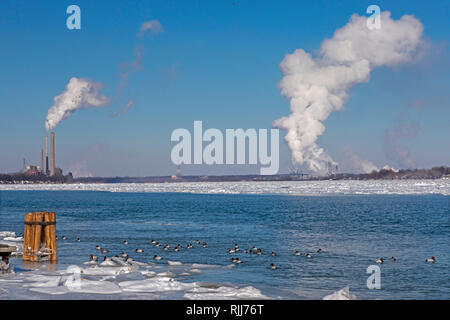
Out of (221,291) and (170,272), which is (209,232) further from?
(221,291)

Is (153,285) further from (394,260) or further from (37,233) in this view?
(394,260)

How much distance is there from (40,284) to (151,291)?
277 cm

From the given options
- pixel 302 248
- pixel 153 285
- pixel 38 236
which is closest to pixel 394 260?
pixel 302 248

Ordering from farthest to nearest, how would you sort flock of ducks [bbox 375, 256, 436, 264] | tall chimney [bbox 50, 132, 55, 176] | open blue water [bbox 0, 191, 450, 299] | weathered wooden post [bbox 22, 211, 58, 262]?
tall chimney [bbox 50, 132, 55, 176]
flock of ducks [bbox 375, 256, 436, 264]
weathered wooden post [bbox 22, 211, 58, 262]
open blue water [bbox 0, 191, 450, 299]

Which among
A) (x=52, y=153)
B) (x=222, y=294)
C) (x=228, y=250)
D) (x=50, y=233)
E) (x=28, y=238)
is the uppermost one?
(x=52, y=153)

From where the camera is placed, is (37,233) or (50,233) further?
(50,233)

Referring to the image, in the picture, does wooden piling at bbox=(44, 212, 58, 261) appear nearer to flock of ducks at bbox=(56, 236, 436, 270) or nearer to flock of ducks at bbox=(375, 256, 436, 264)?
flock of ducks at bbox=(56, 236, 436, 270)

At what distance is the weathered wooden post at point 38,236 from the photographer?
1870cm

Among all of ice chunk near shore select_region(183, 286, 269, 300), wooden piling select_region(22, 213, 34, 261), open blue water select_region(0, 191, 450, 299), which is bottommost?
open blue water select_region(0, 191, 450, 299)

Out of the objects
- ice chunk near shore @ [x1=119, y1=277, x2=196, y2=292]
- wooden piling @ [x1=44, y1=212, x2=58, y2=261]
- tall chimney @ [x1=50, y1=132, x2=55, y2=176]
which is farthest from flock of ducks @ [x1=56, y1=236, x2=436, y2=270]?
tall chimney @ [x1=50, y1=132, x2=55, y2=176]

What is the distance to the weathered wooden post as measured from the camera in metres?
18.7

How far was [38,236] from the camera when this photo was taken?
18.7m

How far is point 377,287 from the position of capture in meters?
16.3

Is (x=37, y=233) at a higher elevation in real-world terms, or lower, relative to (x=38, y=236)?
higher
